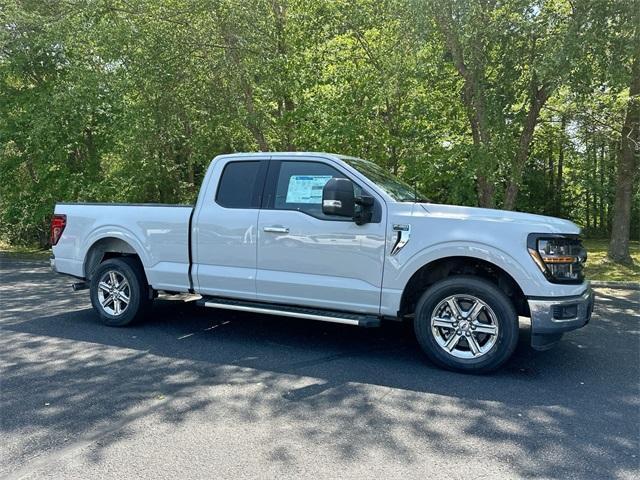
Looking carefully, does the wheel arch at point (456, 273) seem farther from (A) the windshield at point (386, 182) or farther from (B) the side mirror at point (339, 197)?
(B) the side mirror at point (339, 197)

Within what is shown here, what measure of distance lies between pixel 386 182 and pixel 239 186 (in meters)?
1.64

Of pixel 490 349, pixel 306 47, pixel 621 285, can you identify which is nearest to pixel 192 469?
pixel 490 349

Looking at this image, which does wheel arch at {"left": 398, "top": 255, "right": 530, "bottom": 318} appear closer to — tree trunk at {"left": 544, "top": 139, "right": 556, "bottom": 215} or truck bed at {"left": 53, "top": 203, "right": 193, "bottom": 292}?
truck bed at {"left": 53, "top": 203, "right": 193, "bottom": 292}

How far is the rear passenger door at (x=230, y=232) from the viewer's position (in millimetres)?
5738

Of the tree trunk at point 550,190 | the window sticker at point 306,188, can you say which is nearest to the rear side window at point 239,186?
the window sticker at point 306,188

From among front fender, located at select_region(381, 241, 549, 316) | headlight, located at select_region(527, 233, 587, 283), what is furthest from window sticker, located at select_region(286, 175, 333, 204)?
headlight, located at select_region(527, 233, 587, 283)

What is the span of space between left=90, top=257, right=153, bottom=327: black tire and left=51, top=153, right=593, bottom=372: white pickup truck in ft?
0.05

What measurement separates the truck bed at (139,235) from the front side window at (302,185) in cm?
115

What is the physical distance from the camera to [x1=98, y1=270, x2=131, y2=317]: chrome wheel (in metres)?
6.55

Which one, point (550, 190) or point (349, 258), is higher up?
point (550, 190)

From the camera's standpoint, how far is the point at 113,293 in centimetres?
659

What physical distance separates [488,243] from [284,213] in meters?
2.08

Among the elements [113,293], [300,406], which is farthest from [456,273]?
[113,293]

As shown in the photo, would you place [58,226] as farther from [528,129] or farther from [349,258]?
[528,129]
